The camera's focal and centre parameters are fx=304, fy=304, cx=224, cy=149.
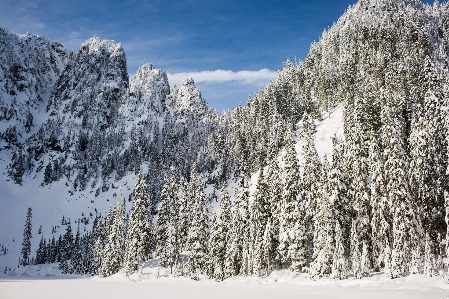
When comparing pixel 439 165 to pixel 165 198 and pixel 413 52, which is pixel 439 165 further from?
pixel 413 52

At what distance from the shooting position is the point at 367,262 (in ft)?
99.4

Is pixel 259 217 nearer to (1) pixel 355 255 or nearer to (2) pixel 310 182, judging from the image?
(2) pixel 310 182

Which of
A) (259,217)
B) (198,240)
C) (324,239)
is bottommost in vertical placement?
(198,240)

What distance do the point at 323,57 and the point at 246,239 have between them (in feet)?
391

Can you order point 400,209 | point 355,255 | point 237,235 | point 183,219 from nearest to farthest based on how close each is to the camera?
point 400,209 < point 355,255 < point 237,235 < point 183,219

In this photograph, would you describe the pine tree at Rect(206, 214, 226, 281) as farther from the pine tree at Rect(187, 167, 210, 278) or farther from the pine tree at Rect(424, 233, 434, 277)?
the pine tree at Rect(424, 233, 434, 277)

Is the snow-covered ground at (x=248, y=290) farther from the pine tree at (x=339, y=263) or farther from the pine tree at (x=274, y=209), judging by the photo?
the pine tree at (x=274, y=209)

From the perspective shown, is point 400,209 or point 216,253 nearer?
point 400,209

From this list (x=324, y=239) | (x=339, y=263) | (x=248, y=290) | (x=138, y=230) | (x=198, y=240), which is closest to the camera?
(x=248, y=290)

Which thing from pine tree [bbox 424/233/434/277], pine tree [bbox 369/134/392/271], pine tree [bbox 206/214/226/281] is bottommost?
pine tree [bbox 206/214/226/281]

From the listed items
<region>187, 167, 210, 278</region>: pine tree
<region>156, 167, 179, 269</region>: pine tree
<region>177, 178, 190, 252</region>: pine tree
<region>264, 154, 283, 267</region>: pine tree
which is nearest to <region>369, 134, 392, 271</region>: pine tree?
<region>264, 154, 283, 267</region>: pine tree

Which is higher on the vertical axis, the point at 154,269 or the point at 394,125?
the point at 394,125

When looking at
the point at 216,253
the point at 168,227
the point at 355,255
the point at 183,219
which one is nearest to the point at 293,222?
the point at 355,255

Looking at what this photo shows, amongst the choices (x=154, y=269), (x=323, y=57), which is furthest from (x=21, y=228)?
(x=323, y=57)
